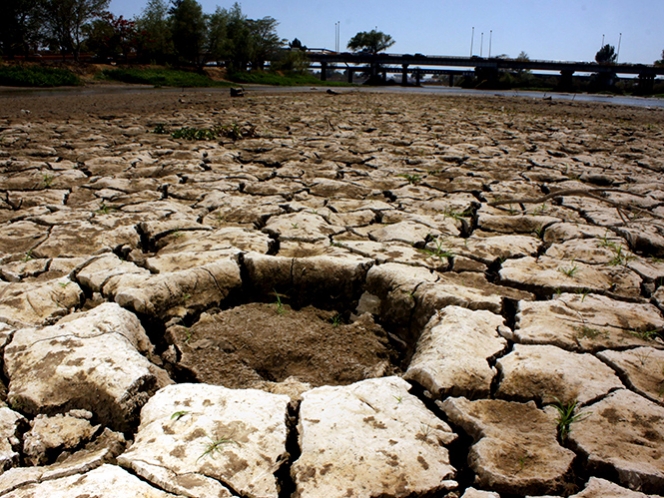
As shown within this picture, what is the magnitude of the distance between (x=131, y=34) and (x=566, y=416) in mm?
26266

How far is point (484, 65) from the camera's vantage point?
45.4 metres

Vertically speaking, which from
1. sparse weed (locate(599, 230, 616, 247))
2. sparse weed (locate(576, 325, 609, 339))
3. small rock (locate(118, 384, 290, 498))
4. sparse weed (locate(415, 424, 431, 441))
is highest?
sparse weed (locate(599, 230, 616, 247))

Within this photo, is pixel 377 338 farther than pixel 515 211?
No

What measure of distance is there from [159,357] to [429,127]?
20.5ft

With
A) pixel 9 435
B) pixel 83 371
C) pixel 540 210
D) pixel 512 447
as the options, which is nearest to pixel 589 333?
pixel 512 447

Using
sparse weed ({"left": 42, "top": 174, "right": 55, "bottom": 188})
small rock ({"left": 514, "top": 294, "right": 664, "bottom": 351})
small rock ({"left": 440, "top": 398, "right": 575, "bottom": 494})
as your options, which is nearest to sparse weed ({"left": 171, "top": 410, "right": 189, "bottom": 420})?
small rock ({"left": 440, "top": 398, "right": 575, "bottom": 494})

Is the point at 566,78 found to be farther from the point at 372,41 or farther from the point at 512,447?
the point at 512,447

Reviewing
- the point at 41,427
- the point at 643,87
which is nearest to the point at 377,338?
the point at 41,427

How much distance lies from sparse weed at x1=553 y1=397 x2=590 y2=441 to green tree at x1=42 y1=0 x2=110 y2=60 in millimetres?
23822

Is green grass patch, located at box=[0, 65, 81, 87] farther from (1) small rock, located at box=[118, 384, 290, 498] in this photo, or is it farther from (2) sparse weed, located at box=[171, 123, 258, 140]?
(1) small rock, located at box=[118, 384, 290, 498]

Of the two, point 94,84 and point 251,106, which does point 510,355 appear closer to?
point 251,106

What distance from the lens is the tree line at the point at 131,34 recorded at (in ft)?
65.7

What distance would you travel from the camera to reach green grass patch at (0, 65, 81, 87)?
1332cm

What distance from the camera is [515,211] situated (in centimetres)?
334
